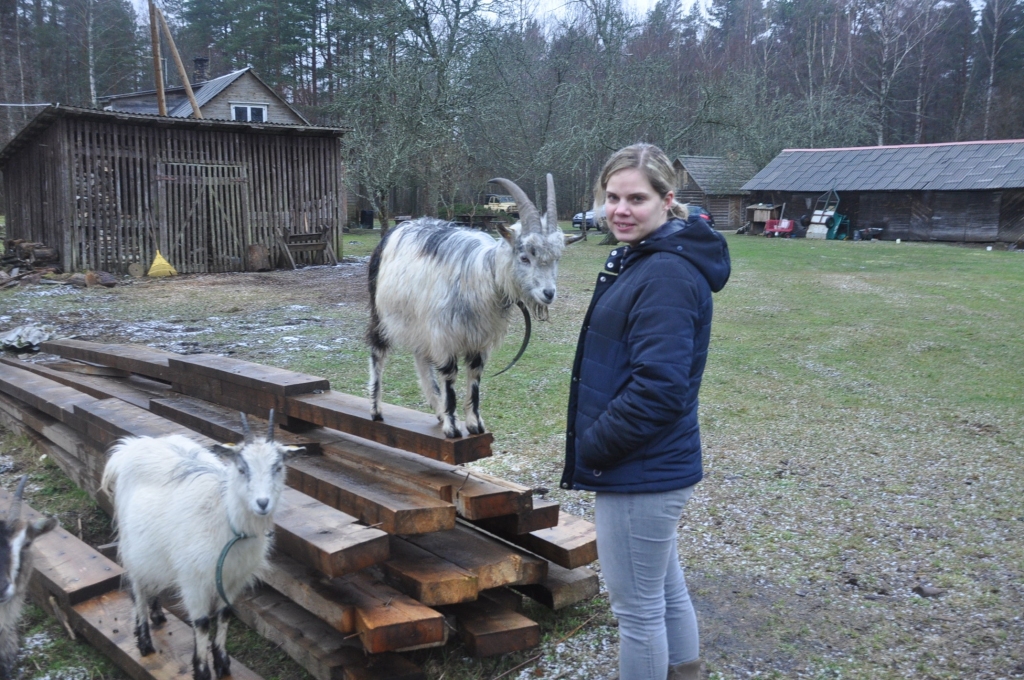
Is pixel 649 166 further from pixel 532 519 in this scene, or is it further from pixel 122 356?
pixel 122 356

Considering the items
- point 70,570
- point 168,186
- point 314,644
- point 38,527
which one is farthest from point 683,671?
point 168,186

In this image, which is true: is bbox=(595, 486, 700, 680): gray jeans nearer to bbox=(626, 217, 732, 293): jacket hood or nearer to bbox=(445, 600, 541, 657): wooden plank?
bbox=(626, 217, 732, 293): jacket hood

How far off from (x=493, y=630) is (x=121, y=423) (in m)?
2.79

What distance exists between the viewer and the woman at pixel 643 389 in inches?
97.7

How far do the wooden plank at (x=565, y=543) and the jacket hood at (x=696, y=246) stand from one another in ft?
6.14

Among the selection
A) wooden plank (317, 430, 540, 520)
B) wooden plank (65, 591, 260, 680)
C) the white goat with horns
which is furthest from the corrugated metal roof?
wooden plank (65, 591, 260, 680)

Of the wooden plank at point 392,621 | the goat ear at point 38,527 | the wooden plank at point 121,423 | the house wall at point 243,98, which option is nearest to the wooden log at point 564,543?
the wooden plank at point 392,621

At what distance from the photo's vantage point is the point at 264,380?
16.5 ft

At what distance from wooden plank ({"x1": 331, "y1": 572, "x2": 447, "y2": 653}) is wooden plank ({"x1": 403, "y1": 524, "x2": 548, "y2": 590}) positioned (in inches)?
14.0

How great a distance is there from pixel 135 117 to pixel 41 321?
22.6 feet

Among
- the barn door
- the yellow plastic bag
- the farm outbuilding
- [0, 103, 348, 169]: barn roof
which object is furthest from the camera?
the farm outbuilding

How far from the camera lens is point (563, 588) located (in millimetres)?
4082

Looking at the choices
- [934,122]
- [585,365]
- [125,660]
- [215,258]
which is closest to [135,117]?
[215,258]

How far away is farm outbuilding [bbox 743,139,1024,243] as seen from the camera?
3053cm
